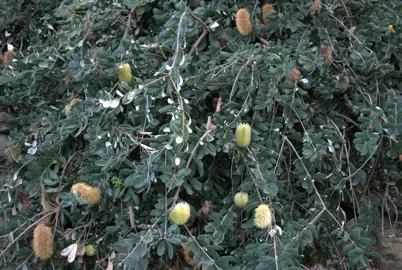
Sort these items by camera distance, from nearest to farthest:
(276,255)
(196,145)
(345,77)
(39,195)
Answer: (276,255) < (196,145) < (39,195) < (345,77)

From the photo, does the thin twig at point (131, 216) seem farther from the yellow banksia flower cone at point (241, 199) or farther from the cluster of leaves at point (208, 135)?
the yellow banksia flower cone at point (241, 199)

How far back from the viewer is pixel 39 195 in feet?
5.74

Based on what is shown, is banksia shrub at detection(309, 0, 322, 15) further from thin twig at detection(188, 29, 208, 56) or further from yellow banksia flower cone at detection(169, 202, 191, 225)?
yellow banksia flower cone at detection(169, 202, 191, 225)

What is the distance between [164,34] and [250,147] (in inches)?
22.3

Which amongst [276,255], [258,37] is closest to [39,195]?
[276,255]

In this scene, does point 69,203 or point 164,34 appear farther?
point 164,34

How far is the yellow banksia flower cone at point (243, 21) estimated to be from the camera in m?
1.83

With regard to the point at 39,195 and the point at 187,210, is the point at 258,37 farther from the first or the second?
the point at 39,195

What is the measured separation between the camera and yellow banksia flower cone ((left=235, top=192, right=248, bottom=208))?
1.49m

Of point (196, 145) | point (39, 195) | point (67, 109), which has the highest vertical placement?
point (196, 145)

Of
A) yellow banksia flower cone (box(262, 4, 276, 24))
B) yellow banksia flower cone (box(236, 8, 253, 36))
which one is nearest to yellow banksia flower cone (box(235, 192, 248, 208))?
yellow banksia flower cone (box(236, 8, 253, 36))

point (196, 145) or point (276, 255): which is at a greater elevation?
point (196, 145)

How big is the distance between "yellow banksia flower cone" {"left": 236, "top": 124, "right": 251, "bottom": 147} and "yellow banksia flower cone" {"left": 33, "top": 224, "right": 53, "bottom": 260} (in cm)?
69

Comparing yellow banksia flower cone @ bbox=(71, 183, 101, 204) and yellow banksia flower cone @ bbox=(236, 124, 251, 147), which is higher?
yellow banksia flower cone @ bbox=(236, 124, 251, 147)
